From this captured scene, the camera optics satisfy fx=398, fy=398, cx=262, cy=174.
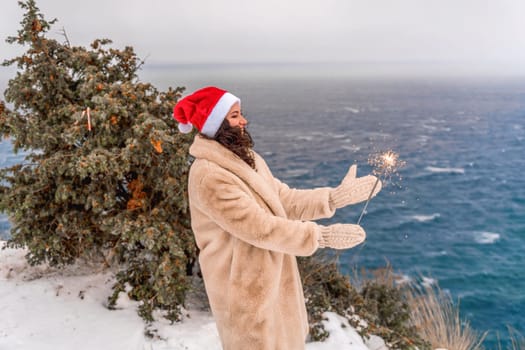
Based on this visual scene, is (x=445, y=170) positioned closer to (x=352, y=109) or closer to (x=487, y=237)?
(x=487, y=237)

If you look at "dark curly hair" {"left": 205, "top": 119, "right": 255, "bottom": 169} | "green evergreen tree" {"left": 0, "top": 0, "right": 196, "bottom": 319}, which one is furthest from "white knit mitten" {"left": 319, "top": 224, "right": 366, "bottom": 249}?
"green evergreen tree" {"left": 0, "top": 0, "right": 196, "bottom": 319}

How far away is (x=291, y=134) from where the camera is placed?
3042cm

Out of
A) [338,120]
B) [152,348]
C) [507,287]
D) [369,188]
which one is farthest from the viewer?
[338,120]

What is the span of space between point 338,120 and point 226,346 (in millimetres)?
38773

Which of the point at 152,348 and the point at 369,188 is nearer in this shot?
the point at 369,188

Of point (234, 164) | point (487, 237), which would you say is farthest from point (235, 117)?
point (487, 237)

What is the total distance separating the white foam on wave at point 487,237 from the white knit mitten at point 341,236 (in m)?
14.7

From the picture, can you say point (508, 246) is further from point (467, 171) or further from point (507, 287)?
point (467, 171)

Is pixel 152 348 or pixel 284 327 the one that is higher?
pixel 284 327

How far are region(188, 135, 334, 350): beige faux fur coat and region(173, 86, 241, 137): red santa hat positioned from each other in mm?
61

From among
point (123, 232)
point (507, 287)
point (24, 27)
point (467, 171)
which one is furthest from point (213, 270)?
point (467, 171)

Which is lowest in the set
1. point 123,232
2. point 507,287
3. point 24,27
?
point 507,287

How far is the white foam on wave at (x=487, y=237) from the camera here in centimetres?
1422

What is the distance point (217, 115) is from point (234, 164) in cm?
21
